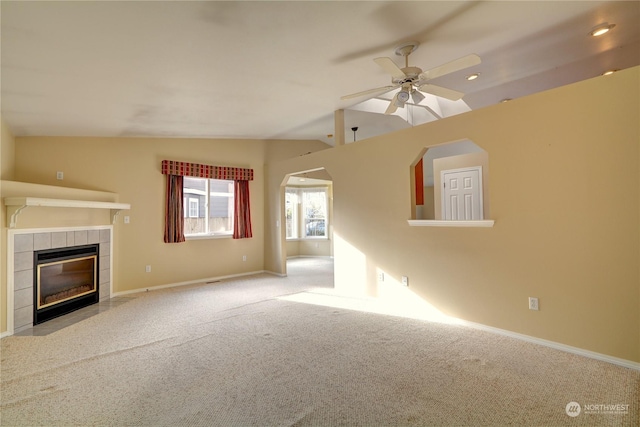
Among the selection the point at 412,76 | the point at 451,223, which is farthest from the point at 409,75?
the point at 451,223

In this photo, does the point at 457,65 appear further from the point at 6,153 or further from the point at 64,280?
the point at 6,153

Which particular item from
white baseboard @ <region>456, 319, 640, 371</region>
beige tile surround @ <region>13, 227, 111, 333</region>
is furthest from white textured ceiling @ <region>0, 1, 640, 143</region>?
white baseboard @ <region>456, 319, 640, 371</region>

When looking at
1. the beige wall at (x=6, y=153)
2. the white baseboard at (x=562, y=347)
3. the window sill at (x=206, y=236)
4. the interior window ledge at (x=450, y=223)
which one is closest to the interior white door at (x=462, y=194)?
the interior window ledge at (x=450, y=223)

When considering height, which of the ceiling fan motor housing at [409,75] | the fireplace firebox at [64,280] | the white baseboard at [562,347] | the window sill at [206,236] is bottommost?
the white baseboard at [562,347]

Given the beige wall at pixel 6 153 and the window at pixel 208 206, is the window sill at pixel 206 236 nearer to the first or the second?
the window at pixel 208 206

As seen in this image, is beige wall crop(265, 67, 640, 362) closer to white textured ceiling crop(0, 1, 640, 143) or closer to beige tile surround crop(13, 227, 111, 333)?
white textured ceiling crop(0, 1, 640, 143)

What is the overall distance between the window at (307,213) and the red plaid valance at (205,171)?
310 centimetres

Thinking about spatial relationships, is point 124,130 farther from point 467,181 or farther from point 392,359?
point 467,181

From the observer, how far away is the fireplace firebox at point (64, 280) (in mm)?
3557

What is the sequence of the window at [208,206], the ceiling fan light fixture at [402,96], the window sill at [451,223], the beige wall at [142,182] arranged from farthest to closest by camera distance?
the window at [208,206] < the beige wall at [142,182] < the window sill at [451,223] < the ceiling fan light fixture at [402,96]

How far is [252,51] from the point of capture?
2.61m

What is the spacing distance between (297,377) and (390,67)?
2624 mm

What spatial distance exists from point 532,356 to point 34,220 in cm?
543

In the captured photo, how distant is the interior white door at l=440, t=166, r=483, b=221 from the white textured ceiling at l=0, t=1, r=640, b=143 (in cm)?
130
